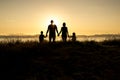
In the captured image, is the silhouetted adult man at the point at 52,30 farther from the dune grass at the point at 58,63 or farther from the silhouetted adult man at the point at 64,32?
the dune grass at the point at 58,63

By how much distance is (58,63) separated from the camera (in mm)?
17281

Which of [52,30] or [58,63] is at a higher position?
[52,30]

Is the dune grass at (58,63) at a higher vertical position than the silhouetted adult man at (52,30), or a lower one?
lower

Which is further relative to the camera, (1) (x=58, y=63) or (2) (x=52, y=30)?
(2) (x=52, y=30)

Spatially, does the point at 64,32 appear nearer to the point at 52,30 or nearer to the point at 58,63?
the point at 52,30

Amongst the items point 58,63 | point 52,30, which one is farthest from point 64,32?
point 58,63

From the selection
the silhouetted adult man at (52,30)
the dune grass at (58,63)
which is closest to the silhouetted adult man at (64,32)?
the silhouetted adult man at (52,30)

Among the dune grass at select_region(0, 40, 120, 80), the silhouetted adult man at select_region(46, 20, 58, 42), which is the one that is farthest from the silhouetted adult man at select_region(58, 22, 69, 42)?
the dune grass at select_region(0, 40, 120, 80)

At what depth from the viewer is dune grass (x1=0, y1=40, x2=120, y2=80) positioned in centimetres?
1562

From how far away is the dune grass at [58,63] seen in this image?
1562cm

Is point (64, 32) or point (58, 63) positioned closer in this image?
point (58, 63)

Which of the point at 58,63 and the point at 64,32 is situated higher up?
the point at 64,32

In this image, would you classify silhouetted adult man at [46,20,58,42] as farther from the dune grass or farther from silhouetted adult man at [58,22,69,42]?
the dune grass

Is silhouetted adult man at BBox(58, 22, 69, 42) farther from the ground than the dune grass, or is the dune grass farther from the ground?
silhouetted adult man at BBox(58, 22, 69, 42)
